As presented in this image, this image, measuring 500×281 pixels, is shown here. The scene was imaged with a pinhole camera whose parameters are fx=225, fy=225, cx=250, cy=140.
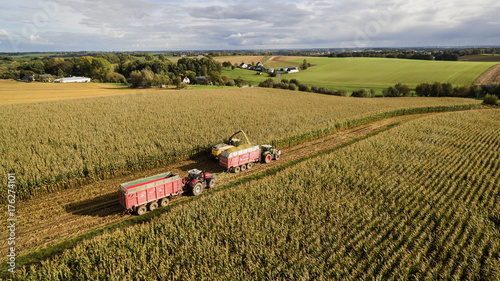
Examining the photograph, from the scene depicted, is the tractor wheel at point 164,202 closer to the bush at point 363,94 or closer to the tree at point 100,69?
the bush at point 363,94

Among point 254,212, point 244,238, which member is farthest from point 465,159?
point 244,238

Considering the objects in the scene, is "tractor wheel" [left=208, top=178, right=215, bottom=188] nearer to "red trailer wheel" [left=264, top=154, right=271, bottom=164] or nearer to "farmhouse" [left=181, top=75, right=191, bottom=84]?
"red trailer wheel" [left=264, top=154, right=271, bottom=164]

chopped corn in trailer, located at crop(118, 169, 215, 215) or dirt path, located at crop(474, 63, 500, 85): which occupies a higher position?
dirt path, located at crop(474, 63, 500, 85)

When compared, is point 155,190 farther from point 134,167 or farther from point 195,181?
point 134,167

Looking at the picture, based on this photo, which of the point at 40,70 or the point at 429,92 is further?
the point at 40,70

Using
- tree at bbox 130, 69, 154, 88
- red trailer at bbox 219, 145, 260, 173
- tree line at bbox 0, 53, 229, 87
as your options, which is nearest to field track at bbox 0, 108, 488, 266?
red trailer at bbox 219, 145, 260, 173

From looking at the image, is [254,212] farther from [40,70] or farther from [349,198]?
[40,70]
